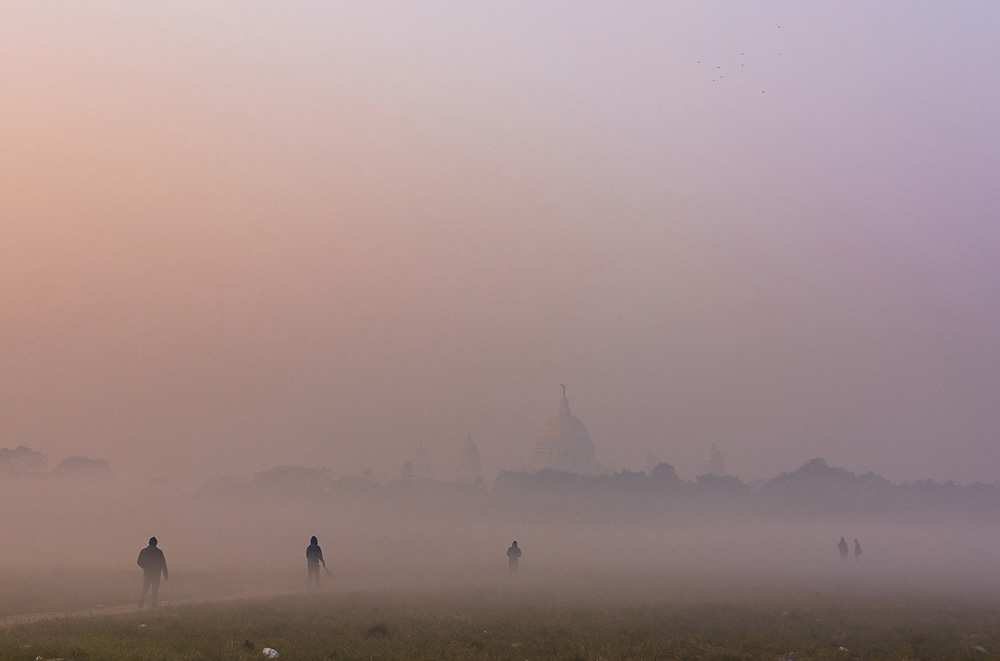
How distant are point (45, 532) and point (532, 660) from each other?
104 meters

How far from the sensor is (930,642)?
25016 mm

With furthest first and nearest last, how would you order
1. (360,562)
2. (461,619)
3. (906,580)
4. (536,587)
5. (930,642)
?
(360,562), (906,580), (536,587), (461,619), (930,642)

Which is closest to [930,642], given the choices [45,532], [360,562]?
[360,562]

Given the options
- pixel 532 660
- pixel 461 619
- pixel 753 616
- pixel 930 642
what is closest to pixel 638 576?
pixel 753 616

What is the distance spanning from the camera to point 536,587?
5212 centimetres

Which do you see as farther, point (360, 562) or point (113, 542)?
point (113, 542)

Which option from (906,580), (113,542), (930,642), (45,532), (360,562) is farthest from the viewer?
(45,532)

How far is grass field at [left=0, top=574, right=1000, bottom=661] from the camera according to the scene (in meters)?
22.5

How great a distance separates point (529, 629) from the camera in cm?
2761

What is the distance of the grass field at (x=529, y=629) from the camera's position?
2245cm

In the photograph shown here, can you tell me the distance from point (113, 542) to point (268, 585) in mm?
51526

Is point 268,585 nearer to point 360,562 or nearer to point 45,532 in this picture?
point 360,562

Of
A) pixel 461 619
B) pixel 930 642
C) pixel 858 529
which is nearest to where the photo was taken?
pixel 930 642

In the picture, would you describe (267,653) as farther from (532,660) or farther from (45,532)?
(45,532)
